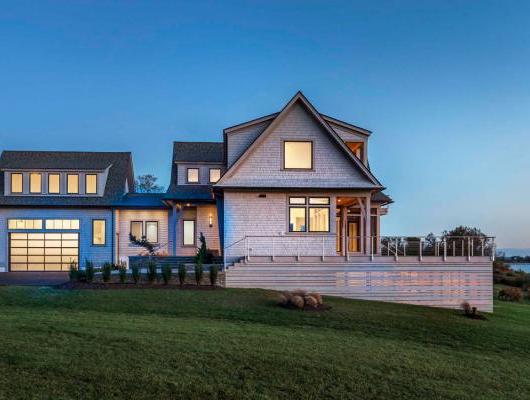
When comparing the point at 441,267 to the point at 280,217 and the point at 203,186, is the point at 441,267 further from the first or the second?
the point at 203,186

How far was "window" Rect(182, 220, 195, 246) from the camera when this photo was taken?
23.0 m

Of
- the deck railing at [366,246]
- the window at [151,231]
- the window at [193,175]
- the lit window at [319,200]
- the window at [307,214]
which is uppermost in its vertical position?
the window at [193,175]

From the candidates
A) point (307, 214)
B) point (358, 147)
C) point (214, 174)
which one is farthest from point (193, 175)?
point (358, 147)

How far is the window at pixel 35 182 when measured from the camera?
22859mm

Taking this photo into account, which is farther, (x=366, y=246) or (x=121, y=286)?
(x=366, y=246)

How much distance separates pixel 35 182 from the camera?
22.9 meters

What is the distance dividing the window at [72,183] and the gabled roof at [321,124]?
34.8 feet

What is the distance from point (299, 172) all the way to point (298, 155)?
0.77m

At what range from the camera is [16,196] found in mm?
22578

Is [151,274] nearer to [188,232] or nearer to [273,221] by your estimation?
[273,221]

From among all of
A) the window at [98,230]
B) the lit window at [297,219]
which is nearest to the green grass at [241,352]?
the lit window at [297,219]

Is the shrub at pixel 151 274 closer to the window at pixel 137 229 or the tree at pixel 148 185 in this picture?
the window at pixel 137 229

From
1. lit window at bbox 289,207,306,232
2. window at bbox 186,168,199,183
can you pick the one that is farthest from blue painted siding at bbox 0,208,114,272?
lit window at bbox 289,207,306,232

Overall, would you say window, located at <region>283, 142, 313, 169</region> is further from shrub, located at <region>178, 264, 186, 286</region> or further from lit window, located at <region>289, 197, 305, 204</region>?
shrub, located at <region>178, 264, 186, 286</region>
